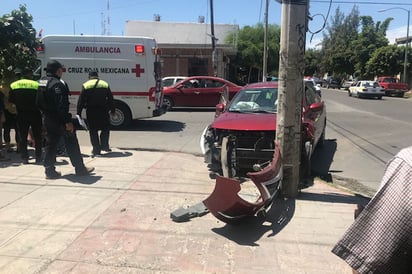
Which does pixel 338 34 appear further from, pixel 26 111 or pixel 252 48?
Answer: pixel 26 111

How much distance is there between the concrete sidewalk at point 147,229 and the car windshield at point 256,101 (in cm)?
174

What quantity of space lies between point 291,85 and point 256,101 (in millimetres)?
2673

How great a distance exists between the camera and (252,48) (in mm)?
44812

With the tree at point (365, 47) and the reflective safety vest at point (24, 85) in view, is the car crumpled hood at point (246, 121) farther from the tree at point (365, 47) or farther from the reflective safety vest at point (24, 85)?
the tree at point (365, 47)

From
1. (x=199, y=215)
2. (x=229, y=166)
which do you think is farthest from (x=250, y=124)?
(x=199, y=215)

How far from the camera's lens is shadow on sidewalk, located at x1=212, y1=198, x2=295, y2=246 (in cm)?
478

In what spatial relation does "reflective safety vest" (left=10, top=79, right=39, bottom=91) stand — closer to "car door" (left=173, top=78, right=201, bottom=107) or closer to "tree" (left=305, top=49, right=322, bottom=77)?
"car door" (left=173, top=78, right=201, bottom=107)

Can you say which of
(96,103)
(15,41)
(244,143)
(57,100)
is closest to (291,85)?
(244,143)

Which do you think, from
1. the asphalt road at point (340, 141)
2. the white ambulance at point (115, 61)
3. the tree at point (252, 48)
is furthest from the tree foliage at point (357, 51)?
the white ambulance at point (115, 61)

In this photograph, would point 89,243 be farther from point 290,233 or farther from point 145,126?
point 145,126

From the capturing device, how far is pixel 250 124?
7.34 m

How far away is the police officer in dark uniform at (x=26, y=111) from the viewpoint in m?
7.91

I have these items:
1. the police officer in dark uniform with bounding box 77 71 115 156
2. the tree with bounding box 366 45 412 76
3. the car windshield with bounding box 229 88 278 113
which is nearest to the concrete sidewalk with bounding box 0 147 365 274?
the car windshield with bounding box 229 88 278 113

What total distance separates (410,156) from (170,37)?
47.0 metres
